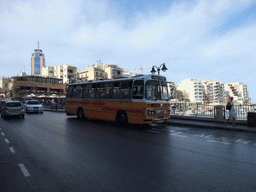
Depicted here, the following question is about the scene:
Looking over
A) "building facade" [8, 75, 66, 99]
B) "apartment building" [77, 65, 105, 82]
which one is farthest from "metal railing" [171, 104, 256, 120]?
"apartment building" [77, 65, 105, 82]

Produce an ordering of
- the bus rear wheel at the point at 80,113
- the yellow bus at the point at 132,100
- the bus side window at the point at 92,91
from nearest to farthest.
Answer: the yellow bus at the point at 132,100, the bus side window at the point at 92,91, the bus rear wheel at the point at 80,113

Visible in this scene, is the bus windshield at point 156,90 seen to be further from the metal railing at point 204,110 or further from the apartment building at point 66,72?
the apartment building at point 66,72

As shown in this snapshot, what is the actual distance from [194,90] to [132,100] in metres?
148

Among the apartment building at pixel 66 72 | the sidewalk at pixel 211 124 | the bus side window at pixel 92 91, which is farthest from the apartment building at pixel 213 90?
the bus side window at pixel 92 91

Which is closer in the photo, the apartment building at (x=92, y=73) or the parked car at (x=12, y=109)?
the parked car at (x=12, y=109)

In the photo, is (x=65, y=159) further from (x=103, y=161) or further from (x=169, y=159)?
(x=169, y=159)

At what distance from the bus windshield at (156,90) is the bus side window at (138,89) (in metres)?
0.30

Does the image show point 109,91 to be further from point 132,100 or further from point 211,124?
point 211,124

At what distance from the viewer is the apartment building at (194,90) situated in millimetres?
149500

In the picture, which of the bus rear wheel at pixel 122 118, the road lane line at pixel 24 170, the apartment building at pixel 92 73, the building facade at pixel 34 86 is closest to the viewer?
the road lane line at pixel 24 170

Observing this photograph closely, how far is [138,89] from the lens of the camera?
11.2 meters

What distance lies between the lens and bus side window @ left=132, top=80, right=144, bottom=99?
11031mm

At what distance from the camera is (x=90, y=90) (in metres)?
14.9

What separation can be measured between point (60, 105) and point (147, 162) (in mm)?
27431
